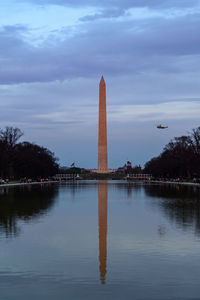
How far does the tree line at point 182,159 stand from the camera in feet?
298

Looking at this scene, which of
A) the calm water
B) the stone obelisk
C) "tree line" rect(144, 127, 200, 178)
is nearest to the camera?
the calm water

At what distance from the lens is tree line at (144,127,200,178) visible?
9088 centimetres

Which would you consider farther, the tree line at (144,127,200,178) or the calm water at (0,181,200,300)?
the tree line at (144,127,200,178)

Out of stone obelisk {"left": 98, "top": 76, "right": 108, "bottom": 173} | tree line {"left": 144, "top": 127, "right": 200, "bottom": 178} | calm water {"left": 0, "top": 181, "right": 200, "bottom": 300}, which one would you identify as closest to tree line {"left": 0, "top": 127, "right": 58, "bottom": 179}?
stone obelisk {"left": 98, "top": 76, "right": 108, "bottom": 173}

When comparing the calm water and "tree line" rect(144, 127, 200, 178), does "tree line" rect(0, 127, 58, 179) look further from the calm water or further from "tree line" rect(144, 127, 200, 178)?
the calm water

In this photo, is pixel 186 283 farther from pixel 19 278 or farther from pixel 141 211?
pixel 141 211

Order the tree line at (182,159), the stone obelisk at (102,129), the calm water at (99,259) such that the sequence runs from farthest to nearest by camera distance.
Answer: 1. the stone obelisk at (102,129)
2. the tree line at (182,159)
3. the calm water at (99,259)

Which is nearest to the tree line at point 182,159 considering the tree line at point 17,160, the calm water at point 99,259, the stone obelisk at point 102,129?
the stone obelisk at point 102,129

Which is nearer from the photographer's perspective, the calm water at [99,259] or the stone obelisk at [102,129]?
the calm water at [99,259]

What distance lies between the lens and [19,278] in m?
11.5

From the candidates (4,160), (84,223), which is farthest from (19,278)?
(4,160)

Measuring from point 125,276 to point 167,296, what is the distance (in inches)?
73.6

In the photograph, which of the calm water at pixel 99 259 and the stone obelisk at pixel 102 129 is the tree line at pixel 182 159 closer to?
the stone obelisk at pixel 102 129

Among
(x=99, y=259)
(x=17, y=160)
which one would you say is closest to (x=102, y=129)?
(x=17, y=160)
